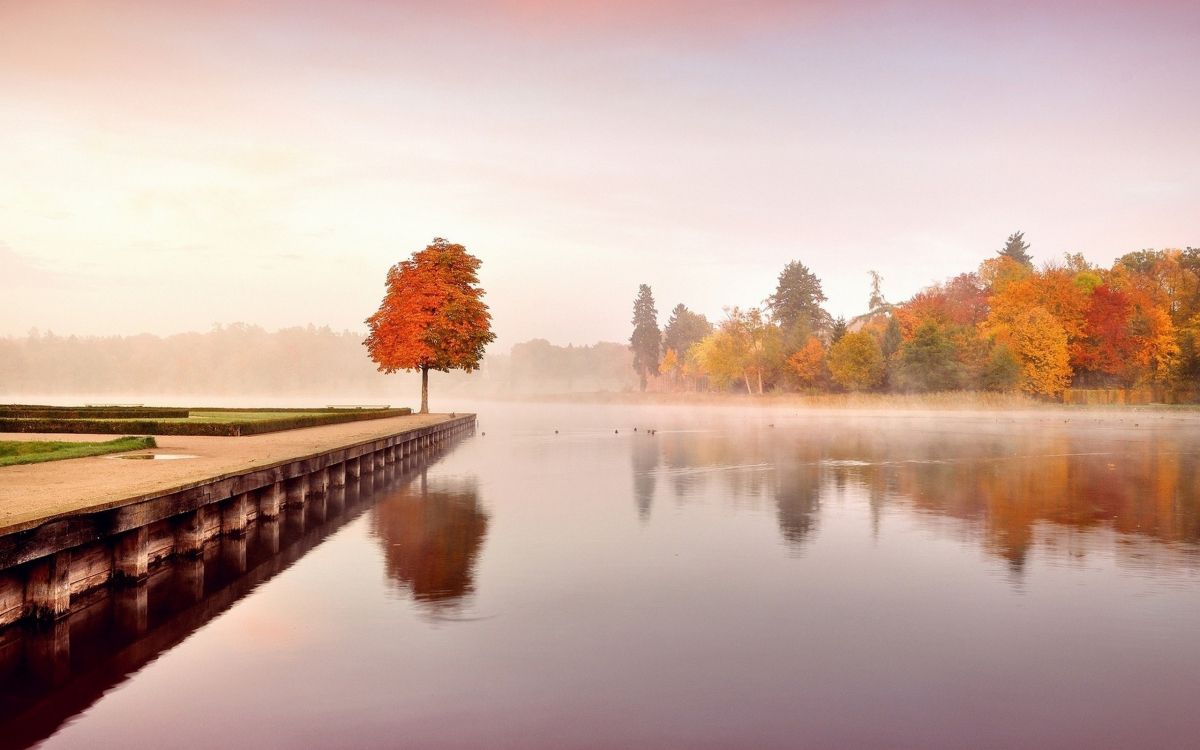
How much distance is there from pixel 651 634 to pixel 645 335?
168 meters

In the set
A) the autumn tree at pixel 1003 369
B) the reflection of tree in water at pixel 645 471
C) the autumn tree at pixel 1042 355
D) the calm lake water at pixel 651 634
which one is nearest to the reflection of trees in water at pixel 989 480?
the calm lake water at pixel 651 634

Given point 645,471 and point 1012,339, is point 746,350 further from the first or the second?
point 645,471

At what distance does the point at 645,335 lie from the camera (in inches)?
7042

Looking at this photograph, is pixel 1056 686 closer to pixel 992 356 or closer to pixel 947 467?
pixel 947 467

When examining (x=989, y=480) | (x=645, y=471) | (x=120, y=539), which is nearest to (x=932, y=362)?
(x=989, y=480)

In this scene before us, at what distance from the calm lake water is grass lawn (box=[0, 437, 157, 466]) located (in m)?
5.45

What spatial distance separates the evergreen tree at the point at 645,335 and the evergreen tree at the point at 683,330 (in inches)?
420

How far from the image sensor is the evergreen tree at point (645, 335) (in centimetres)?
17900

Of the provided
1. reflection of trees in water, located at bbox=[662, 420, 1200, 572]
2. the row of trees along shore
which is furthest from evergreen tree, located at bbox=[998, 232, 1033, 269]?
reflection of trees in water, located at bbox=[662, 420, 1200, 572]

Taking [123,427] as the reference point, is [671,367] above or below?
above

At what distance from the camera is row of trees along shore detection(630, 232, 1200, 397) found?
9625cm

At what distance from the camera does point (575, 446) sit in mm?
51531

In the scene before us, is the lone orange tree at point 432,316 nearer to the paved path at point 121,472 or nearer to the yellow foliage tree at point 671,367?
the paved path at point 121,472

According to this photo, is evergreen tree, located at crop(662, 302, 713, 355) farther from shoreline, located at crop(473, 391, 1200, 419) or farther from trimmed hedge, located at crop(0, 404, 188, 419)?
trimmed hedge, located at crop(0, 404, 188, 419)
